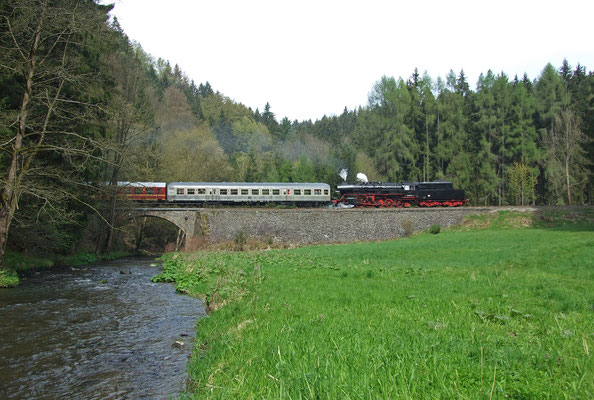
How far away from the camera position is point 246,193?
44.8 metres

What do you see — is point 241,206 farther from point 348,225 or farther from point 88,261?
point 88,261

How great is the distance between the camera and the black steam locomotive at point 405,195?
45.3m

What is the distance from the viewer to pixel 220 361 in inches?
238

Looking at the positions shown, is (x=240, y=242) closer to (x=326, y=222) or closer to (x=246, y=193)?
(x=246, y=193)

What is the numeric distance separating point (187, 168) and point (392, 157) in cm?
2780

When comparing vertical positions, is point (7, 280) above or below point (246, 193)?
below

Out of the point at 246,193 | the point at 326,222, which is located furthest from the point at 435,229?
the point at 246,193

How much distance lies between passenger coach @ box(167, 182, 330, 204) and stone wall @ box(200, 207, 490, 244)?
3.13m

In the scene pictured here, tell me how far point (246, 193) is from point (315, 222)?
8.38 m

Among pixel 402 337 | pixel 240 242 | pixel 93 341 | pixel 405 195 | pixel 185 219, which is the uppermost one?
pixel 405 195

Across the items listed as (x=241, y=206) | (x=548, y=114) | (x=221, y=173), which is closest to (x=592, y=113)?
(x=548, y=114)

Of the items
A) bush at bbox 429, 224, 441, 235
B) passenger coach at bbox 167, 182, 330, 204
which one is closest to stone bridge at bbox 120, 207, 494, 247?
passenger coach at bbox 167, 182, 330, 204

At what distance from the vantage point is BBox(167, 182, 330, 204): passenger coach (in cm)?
4269

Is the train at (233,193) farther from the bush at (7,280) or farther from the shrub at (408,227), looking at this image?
the bush at (7,280)
